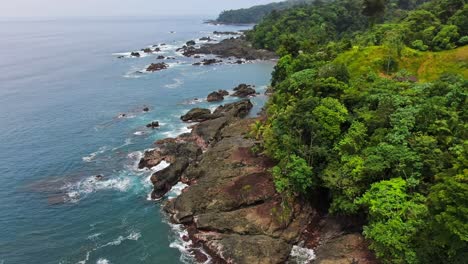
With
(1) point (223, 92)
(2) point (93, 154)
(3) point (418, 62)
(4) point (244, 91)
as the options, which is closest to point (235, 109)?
(4) point (244, 91)

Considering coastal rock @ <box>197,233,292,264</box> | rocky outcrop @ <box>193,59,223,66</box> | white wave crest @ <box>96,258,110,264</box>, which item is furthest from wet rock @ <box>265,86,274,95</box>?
white wave crest @ <box>96,258,110,264</box>

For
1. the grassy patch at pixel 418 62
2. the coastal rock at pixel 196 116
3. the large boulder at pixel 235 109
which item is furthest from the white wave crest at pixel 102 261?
the grassy patch at pixel 418 62

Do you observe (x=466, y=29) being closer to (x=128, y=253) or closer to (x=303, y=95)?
(x=303, y=95)

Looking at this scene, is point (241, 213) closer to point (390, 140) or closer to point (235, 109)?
point (390, 140)

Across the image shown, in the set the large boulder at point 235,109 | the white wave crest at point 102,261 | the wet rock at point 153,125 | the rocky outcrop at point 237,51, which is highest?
the rocky outcrop at point 237,51

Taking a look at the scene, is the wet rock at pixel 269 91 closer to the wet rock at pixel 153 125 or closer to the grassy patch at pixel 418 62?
the grassy patch at pixel 418 62

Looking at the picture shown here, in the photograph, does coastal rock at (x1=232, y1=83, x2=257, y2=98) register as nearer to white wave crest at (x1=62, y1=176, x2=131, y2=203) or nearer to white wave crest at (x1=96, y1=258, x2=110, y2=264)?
white wave crest at (x1=62, y1=176, x2=131, y2=203)
